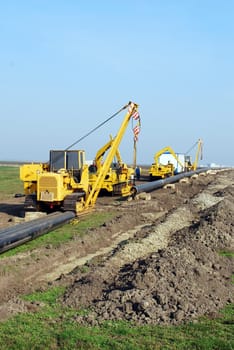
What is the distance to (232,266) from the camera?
10.9 m

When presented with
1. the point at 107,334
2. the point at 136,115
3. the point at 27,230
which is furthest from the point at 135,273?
the point at 136,115

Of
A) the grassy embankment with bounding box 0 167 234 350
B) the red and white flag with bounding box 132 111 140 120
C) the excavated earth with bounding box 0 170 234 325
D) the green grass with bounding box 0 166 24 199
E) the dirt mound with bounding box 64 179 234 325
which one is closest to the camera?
the grassy embankment with bounding box 0 167 234 350

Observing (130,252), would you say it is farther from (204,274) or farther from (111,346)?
(111,346)

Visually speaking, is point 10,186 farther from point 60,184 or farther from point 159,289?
point 159,289

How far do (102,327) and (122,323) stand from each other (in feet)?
1.09

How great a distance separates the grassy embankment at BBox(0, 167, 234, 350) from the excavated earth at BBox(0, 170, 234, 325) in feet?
0.73

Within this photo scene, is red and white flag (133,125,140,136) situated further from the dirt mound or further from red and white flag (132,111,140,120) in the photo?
the dirt mound

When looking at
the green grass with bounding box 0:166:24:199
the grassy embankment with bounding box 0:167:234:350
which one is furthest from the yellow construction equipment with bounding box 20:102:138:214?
the green grass with bounding box 0:166:24:199

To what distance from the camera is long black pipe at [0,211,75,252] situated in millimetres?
12266

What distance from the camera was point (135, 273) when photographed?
350 inches

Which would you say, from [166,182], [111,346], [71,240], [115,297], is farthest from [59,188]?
[166,182]

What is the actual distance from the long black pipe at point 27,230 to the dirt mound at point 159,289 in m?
2.99

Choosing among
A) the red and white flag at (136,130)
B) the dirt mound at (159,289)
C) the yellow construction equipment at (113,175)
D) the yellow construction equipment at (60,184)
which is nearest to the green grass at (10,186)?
the yellow construction equipment at (113,175)

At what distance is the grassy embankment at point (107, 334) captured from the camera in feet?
21.1
